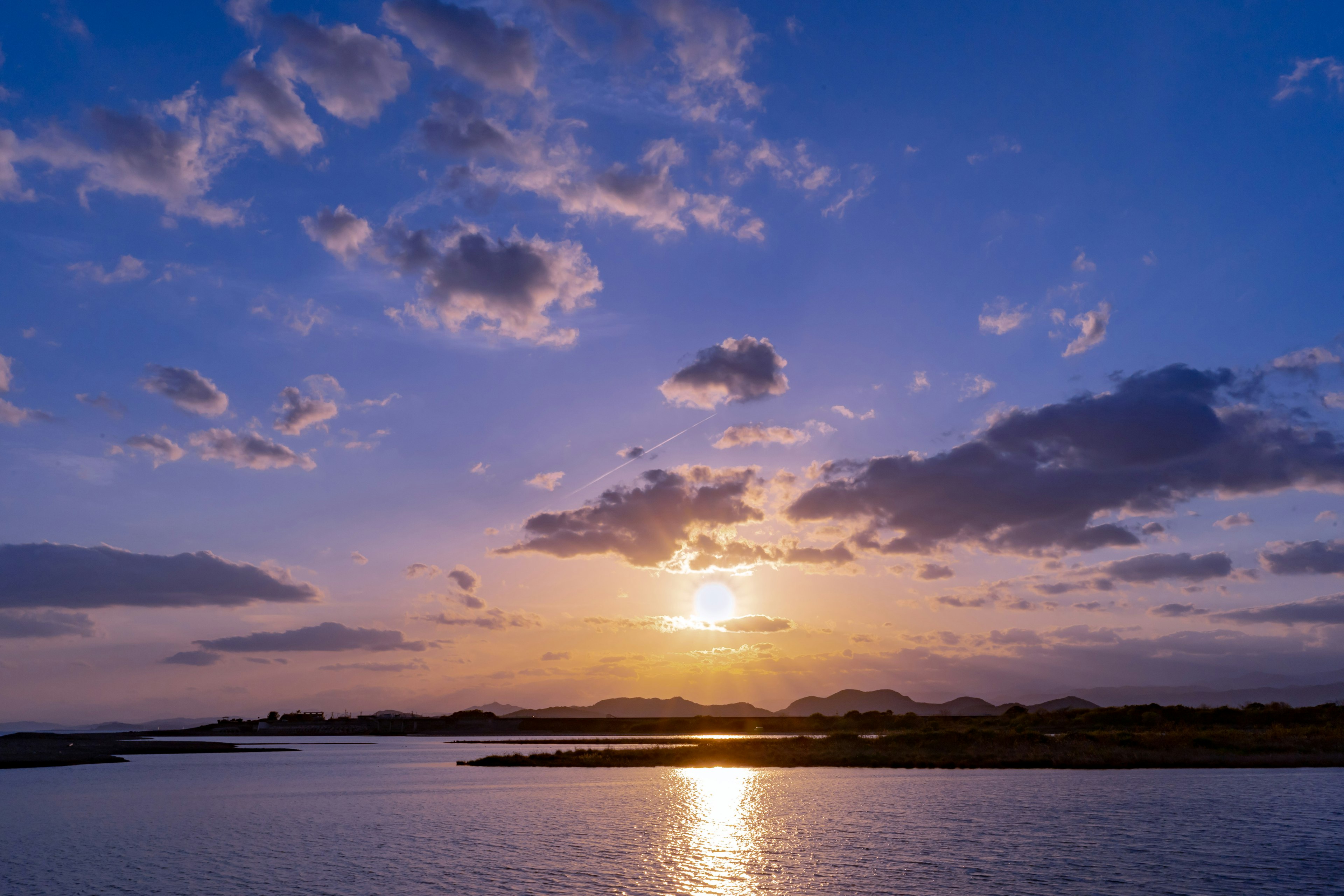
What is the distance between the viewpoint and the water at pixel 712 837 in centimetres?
3616

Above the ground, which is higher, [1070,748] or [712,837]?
[712,837]

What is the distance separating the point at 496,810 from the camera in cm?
6662

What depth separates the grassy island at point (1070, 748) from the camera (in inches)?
3553

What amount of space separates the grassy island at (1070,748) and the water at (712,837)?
7127 millimetres

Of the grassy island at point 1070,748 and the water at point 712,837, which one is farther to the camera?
the grassy island at point 1070,748

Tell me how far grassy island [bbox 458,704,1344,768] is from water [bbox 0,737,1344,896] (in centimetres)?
713

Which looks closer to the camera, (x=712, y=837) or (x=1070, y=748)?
(x=712, y=837)

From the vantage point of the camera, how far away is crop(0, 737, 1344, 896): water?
36.2 metres

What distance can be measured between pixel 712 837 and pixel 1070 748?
66.2m

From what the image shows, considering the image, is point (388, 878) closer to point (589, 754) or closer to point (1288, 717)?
point (589, 754)

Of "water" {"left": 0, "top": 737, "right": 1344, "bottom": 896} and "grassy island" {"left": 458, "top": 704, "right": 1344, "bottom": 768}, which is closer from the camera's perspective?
"water" {"left": 0, "top": 737, "right": 1344, "bottom": 896}

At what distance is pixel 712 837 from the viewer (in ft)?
164

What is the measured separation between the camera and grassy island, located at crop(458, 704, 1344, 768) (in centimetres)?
9025

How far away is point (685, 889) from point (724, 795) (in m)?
40.5
